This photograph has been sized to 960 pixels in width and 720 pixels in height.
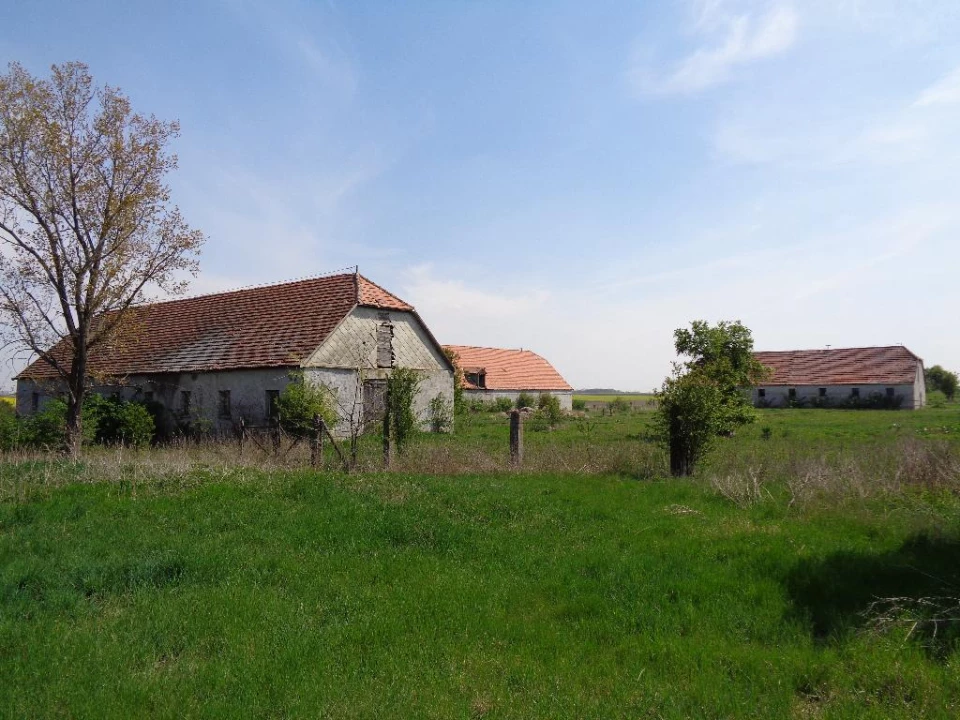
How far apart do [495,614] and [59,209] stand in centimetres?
1810

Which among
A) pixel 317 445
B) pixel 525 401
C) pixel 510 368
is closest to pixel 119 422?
pixel 317 445

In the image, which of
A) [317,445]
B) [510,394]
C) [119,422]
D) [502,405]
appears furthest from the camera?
[510,394]

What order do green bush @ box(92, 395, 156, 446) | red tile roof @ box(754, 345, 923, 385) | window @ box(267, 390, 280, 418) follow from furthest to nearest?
red tile roof @ box(754, 345, 923, 385)
window @ box(267, 390, 280, 418)
green bush @ box(92, 395, 156, 446)

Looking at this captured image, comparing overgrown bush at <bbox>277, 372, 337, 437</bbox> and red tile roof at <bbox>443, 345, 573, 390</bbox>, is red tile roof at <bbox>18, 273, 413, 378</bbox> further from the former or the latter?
red tile roof at <bbox>443, 345, 573, 390</bbox>

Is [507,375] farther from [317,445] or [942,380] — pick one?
[942,380]

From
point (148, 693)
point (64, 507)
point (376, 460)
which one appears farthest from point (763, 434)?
point (148, 693)

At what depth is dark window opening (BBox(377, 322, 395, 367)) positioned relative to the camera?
1022 inches

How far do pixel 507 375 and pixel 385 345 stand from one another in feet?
83.5

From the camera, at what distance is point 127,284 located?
1923 cm

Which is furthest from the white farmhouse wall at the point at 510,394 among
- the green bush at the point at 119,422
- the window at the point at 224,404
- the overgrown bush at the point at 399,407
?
the overgrown bush at the point at 399,407

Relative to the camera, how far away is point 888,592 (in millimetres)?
6465

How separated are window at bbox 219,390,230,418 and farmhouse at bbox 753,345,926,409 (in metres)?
44.1

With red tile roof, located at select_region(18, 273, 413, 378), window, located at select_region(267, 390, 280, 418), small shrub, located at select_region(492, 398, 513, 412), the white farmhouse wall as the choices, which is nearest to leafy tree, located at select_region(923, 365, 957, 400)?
the white farmhouse wall

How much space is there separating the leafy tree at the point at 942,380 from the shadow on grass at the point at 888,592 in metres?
69.3
